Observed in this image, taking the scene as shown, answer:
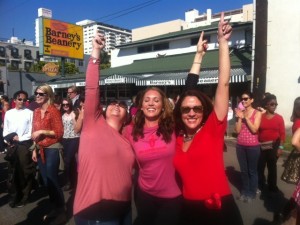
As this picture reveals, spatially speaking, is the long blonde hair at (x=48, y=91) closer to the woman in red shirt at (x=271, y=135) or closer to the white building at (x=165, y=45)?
the woman in red shirt at (x=271, y=135)

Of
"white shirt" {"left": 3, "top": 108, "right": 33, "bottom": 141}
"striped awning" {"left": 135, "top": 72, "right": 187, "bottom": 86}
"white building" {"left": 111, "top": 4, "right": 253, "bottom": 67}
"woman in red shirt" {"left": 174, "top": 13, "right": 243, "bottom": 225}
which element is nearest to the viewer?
"woman in red shirt" {"left": 174, "top": 13, "right": 243, "bottom": 225}

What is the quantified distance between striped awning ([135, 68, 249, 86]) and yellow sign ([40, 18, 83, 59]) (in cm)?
1255

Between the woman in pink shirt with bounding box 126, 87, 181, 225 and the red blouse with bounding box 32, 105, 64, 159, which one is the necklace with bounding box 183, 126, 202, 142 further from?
the red blouse with bounding box 32, 105, 64, 159

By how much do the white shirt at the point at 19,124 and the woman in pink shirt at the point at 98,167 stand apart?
3057 millimetres

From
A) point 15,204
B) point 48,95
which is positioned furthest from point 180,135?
point 15,204

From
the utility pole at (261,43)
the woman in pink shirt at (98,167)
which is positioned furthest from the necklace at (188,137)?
the utility pole at (261,43)

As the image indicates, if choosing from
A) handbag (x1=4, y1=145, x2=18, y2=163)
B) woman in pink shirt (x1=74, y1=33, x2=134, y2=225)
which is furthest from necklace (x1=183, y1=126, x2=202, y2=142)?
handbag (x1=4, y1=145, x2=18, y2=163)

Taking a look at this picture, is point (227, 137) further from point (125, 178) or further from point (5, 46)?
point (5, 46)

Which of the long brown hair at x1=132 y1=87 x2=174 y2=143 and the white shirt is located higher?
the long brown hair at x1=132 y1=87 x2=174 y2=143

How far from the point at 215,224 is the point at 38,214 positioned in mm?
3413

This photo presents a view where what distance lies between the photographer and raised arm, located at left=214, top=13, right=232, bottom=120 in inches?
93.3

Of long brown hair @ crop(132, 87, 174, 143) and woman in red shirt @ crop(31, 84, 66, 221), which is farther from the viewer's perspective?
woman in red shirt @ crop(31, 84, 66, 221)

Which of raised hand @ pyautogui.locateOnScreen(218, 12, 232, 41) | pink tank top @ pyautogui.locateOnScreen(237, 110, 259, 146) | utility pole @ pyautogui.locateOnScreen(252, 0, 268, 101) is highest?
utility pole @ pyautogui.locateOnScreen(252, 0, 268, 101)

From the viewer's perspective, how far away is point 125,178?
239cm
